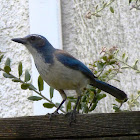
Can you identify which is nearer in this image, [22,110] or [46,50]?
[46,50]

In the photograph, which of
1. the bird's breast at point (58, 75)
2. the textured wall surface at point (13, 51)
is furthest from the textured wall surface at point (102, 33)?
the bird's breast at point (58, 75)

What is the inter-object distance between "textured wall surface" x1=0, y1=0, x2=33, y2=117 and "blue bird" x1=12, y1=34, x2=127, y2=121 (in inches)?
44.0

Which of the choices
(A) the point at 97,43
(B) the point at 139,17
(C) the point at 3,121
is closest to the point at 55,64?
(C) the point at 3,121

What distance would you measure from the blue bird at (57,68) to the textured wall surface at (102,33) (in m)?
1.18

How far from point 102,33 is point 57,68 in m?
1.63

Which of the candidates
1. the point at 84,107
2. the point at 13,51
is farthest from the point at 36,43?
the point at 13,51

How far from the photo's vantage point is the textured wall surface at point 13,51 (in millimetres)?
3246

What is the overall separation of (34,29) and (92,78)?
117 centimetres

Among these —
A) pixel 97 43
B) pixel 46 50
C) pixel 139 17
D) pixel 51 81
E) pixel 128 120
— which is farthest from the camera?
pixel 139 17

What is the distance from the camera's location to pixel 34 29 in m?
3.29

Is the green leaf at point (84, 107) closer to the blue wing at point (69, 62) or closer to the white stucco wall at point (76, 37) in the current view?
the blue wing at point (69, 62)

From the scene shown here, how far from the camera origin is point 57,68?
2041 millimetres

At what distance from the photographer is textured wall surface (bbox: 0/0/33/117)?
10.6ft

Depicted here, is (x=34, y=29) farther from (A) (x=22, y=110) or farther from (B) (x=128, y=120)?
(B) (x=128, y=120)
